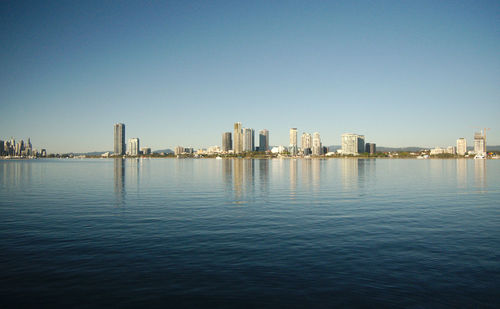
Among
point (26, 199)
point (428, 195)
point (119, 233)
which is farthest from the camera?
point (428, 195)

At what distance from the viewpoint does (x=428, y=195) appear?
46.2m

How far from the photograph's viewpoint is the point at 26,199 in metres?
42.2

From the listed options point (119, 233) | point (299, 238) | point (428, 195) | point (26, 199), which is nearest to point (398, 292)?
point (299, 238)

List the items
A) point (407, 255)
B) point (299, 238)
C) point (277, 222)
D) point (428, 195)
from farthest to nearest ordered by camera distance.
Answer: point (428, 195), point (277, 222), point (299, 238), point (407, 255)

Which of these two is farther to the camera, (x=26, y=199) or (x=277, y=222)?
(x=26, y=199)

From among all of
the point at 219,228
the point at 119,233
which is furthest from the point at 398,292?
the point at 119,233

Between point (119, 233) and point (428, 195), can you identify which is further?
point (428, 195)

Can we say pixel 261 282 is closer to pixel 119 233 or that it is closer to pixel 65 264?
pixel 65 264

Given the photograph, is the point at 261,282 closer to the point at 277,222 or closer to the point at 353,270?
the point at 353,270

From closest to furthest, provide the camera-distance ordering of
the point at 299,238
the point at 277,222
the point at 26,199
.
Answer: the point at 299,238 → the point at 277,222 → the point at 26,199

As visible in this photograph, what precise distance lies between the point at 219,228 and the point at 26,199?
30914 millimetres

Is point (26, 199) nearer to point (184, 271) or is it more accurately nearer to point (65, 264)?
point (65, 264)

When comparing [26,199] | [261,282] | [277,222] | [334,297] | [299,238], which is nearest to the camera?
[334,297]

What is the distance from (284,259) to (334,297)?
4.76 m
